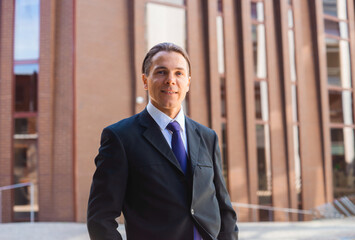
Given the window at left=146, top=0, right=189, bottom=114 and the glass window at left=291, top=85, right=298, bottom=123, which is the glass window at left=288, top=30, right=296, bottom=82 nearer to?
the glass window at left=291, top=85, right=298, bottom=123

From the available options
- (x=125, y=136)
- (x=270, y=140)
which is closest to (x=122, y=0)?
(x=270, y=140)

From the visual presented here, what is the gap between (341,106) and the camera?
1347 cm

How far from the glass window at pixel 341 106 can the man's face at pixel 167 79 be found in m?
12.8

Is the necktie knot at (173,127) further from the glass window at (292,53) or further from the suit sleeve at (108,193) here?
the glass window at (292,53)

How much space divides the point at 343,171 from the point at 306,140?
1824mm

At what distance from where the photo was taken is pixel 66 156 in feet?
30.8

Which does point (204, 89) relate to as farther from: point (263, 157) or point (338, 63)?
point (338, 63)

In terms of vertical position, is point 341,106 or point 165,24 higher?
point 165,24

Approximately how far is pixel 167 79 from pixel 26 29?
361 inches

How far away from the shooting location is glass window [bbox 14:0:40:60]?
9594 millimetres

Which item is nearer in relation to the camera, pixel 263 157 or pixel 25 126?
pixel 25 126

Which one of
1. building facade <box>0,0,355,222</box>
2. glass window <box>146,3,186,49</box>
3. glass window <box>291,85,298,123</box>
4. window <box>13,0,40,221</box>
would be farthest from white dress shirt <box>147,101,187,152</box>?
glass window <box>291,85,298,123</box>

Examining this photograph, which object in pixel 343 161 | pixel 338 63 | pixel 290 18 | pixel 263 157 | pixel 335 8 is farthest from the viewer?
pixel 335 8

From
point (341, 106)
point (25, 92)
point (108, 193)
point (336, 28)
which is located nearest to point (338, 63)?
point (336, 28)
